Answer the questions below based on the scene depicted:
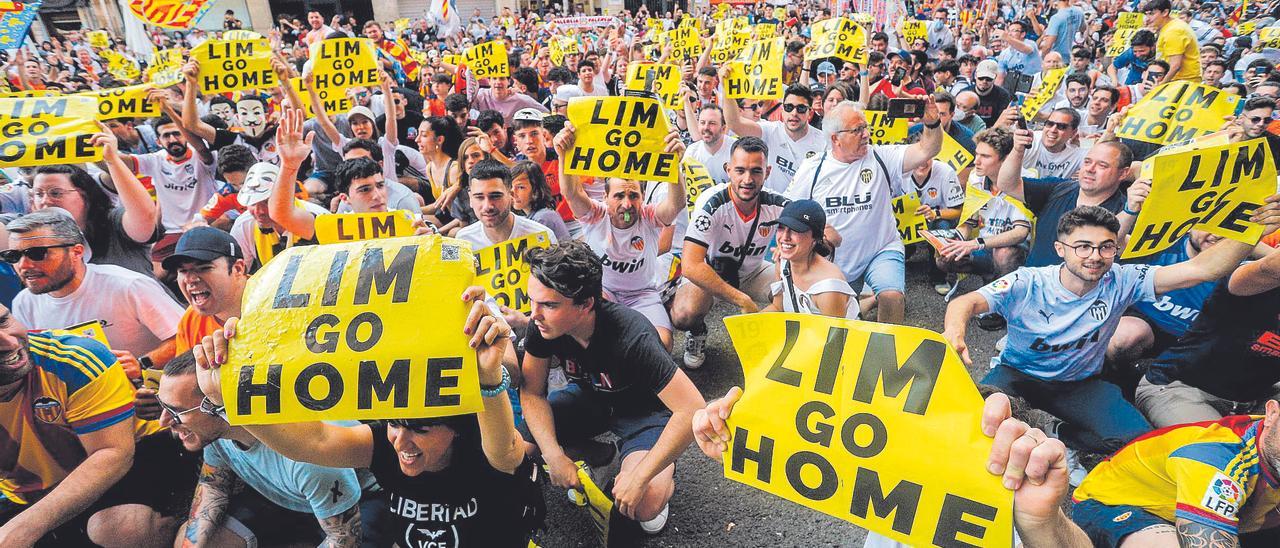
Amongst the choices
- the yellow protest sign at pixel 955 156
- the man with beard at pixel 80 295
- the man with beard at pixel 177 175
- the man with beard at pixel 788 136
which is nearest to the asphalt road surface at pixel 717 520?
the man with beard at pixel 80 295

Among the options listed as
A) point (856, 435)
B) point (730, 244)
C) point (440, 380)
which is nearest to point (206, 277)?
point (440, 380)

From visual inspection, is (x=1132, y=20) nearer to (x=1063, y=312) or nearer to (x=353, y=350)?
(x=1063, y=312)

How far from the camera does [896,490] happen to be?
1.87m

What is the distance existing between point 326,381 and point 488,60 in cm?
854

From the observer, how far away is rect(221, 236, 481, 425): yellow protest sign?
210cm

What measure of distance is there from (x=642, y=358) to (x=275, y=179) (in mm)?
3236

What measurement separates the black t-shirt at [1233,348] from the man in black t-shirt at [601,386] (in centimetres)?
289

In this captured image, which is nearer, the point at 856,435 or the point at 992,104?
the point at 856,435

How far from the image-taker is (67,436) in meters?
2.91

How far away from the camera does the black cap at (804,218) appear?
13.5 feet

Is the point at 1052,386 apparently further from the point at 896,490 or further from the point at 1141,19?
the point at 1141,19

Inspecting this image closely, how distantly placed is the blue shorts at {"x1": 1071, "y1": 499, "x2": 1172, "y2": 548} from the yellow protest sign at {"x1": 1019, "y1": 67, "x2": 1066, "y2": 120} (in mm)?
7379

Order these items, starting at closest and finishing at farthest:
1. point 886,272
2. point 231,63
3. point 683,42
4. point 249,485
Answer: point 249,485
point 886,272
point 231,63
point 683,42

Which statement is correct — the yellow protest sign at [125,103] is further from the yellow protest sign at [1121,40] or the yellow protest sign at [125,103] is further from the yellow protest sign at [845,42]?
the yellow protest sign at [1121,40]
